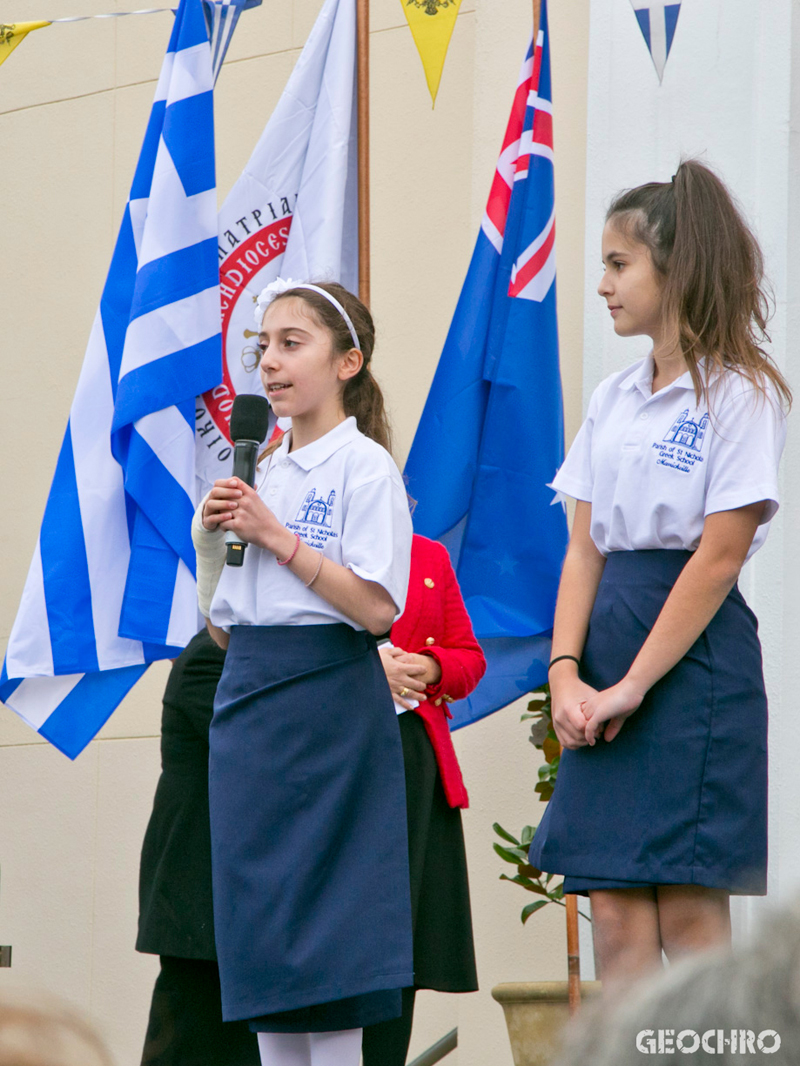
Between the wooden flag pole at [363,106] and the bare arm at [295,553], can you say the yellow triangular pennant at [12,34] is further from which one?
the bare arm at [295,553]

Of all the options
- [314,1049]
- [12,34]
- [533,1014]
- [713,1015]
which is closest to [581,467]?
[314,1049]

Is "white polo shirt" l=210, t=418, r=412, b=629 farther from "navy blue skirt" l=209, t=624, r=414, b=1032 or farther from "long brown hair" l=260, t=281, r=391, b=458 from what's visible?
"long brown hair" l=260, t=281, r=391, b=458

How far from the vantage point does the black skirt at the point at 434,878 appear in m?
2.69

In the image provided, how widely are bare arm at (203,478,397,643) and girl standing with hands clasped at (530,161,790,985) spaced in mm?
313

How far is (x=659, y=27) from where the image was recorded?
3381 mm

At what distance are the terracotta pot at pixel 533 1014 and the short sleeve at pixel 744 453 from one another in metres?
1.28

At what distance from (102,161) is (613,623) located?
3387 mm

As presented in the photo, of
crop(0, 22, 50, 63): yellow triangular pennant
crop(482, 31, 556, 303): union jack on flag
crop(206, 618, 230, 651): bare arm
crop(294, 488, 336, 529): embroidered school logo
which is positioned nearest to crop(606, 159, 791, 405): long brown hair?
crop(294, 488, 336, 529): embroidered school logo

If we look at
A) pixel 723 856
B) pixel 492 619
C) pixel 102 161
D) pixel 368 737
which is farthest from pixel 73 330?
pixel 723 856

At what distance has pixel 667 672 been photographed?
2.19m

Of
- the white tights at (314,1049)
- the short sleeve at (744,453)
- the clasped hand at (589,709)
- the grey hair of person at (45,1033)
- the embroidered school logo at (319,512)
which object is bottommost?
the white tights at (314,1049)

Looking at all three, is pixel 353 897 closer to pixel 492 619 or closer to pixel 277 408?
pixel 277 408

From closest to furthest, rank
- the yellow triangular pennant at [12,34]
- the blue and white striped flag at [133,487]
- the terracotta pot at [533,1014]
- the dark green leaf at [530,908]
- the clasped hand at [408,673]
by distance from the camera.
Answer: the clasped hand at [408,673]
the terracotta pot at [533,1014]
the blue and white striped flag at [133,487]
the dark green leaf at [530,908]
the yellow triangular pennant at [12,34]

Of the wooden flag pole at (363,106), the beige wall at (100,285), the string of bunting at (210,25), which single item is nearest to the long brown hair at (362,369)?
the wooden flag pole at (363,106)
